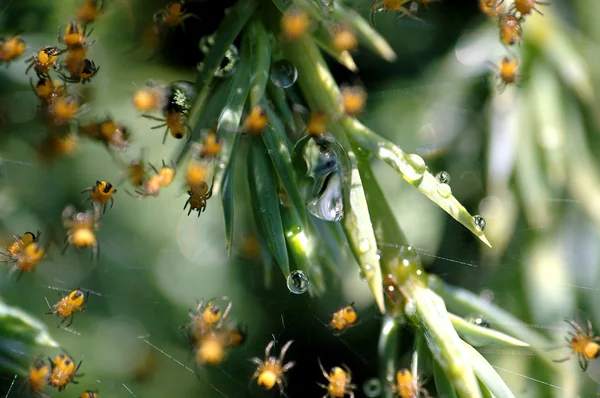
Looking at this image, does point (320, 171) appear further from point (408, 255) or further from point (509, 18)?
point (509, 18)

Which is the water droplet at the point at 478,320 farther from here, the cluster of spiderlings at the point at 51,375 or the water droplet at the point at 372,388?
the cluster of spiderlings at the point at 51,375

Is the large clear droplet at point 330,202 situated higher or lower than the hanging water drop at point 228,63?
lower

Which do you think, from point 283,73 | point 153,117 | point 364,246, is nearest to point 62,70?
point 153,117

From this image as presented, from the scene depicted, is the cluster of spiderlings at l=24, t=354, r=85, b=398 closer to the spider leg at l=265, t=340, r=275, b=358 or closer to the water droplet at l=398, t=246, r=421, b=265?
the spider leg at l=265, t=340, r=275, b=358

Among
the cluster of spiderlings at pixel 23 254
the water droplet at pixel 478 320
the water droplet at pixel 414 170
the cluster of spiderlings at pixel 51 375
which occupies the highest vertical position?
the water droplet at pixel 414 170

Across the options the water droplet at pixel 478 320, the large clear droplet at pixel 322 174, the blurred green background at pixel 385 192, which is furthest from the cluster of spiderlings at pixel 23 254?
the water droplet at pixel 478 320

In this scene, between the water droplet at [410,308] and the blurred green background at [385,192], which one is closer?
the water droplet at [410,308]
